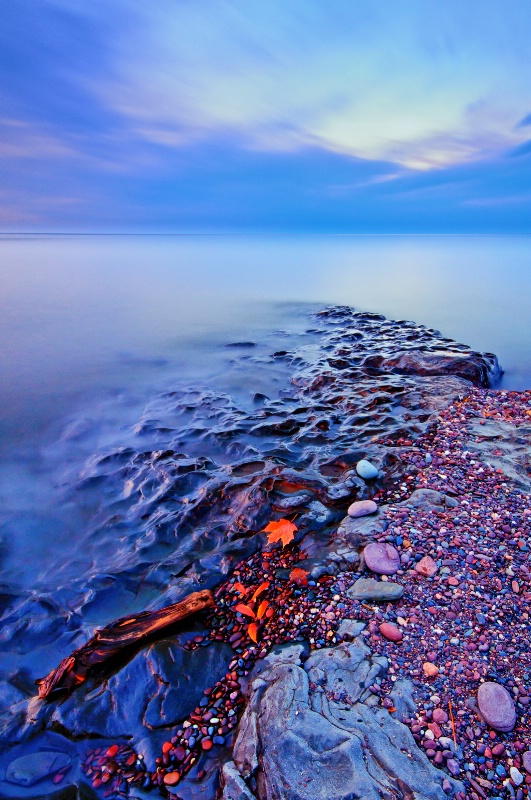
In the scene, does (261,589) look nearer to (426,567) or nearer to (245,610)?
(245,610)

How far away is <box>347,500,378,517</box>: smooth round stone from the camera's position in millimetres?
4156

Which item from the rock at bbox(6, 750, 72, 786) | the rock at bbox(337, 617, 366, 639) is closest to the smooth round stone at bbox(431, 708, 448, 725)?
the rock at bbox(337, 617, 366, 639)

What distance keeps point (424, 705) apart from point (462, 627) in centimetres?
64

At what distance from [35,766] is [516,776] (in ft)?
8.92

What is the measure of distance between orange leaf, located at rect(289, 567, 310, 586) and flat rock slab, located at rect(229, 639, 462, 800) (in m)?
0.73

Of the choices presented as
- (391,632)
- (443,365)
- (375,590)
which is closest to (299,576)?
(375,590)

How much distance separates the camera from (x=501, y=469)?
4602 millimetres

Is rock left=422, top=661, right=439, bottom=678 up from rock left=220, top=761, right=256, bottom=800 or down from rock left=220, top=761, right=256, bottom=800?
up

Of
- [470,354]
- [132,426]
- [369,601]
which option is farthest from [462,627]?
[470,354]

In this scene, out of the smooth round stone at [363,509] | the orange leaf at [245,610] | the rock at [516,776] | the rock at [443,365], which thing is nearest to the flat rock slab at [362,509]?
the smooth round stone at [363,509]

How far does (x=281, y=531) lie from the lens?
4164mm

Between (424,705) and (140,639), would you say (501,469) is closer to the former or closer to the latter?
(424,705)

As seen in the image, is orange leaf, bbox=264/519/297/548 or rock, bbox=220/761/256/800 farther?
orange leaf, bbox=264/519/297/548

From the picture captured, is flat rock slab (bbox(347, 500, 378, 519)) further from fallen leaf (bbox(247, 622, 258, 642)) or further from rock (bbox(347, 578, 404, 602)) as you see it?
fallen leaf (bbox(247, 622, 258, 642))
